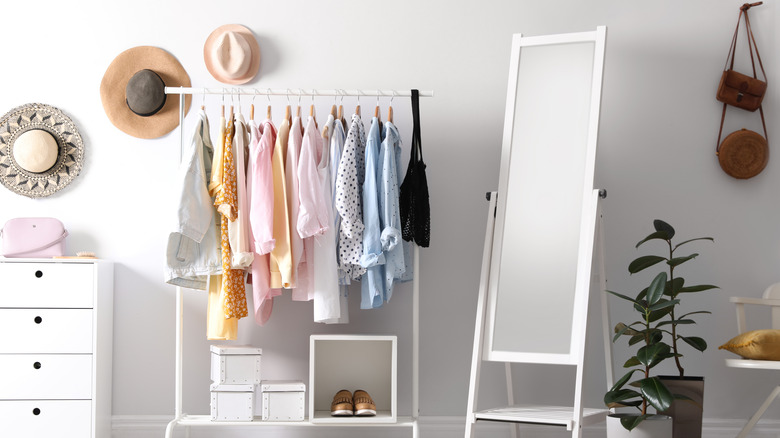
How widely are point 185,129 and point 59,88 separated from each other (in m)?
0.61

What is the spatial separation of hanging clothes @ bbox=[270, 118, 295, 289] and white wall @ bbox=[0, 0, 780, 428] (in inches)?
18.5

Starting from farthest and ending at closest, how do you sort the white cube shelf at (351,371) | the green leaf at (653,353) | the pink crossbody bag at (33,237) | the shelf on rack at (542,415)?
the white cube shelf at (351,371) → the pink crossbody bag at (33,237) → the green leaf at (653,353) → the shelf on rack at (542,415)

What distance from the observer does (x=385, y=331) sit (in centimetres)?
313

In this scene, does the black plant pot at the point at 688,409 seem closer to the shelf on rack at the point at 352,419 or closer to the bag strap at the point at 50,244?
the shelf on rack at the point at 352,419

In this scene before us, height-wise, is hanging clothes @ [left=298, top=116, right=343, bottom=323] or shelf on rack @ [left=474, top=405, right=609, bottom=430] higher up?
hanging clothes @ [left=298, top=116, right=343, bottom=323]

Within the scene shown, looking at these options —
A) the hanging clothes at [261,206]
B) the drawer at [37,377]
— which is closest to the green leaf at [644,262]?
the hanging clothes at [261,206]

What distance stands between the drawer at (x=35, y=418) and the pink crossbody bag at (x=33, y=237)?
2.00ft

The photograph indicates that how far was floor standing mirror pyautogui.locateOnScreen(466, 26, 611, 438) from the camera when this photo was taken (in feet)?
8.32

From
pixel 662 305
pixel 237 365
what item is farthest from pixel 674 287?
pixel 237 365

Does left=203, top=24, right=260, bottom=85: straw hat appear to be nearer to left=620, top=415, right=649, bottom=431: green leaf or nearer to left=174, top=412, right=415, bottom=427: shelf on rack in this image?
left=174, top=412, right=415, bottom=427: shelf on rack

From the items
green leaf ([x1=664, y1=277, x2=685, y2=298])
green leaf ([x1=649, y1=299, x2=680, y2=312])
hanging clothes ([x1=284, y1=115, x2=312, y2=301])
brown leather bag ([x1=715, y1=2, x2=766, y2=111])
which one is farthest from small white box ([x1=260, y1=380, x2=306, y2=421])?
brown leather bag ([x1=715, y1=2, x2=766, y2=111])

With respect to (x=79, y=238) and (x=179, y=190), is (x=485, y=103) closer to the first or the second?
(x=179, y=190)

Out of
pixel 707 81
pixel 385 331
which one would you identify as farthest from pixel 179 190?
pixel 707 81

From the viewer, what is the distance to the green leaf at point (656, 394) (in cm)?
238
